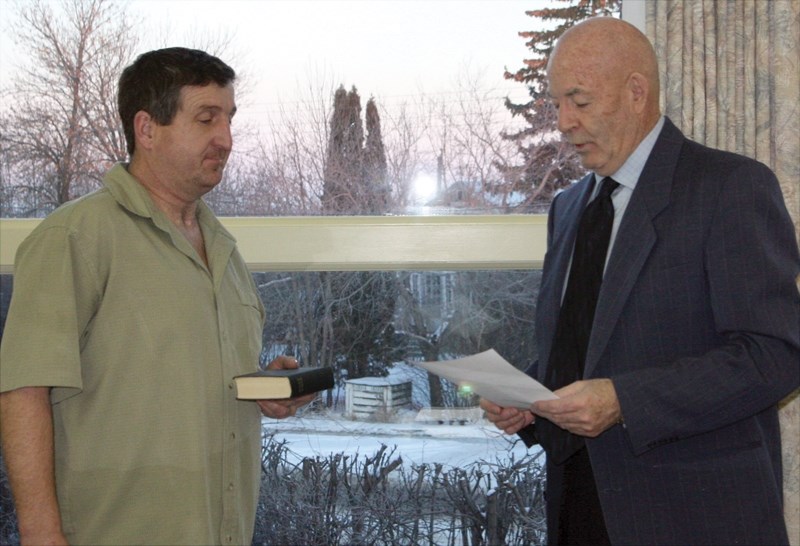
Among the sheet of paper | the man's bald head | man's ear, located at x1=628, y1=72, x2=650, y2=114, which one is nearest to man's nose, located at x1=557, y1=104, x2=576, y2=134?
the man's bald head

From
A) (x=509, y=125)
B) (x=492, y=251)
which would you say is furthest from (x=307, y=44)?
(x=492, y=251)

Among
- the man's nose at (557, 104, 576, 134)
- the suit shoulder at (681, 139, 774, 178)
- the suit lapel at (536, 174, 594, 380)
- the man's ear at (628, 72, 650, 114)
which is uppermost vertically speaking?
the man's ear at (628, 72, 650, 114)

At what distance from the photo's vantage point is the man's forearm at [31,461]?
164cm

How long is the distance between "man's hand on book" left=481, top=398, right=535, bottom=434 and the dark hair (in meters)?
0.92

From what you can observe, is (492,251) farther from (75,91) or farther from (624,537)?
(75,91)

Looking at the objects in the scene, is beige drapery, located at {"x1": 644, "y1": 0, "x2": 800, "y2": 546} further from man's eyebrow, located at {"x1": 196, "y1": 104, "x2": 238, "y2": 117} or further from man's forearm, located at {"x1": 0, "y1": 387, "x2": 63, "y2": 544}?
man's forearm, located at {"x1": 0, "y1": 387, "x2": 63, "y2": 544}

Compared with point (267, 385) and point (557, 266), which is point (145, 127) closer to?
point (267, 385)

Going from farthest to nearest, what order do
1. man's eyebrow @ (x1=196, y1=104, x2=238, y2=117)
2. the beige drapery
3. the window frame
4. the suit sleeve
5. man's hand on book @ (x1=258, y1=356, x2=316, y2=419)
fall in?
1. the window frame
2. the beige drapery
3. man's hand on book @ (x1=258, y1=356, x2=316, y2=419)
4. man's eyebrow @ (x1=196, y1=104, x2=238, y2=117)
5. the suit sleeve

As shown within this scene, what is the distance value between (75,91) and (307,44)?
32.9 inches

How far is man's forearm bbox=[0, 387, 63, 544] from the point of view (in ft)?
5.39

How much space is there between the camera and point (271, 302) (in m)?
3.05

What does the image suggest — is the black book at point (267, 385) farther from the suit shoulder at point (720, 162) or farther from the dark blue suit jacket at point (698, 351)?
the suit shoulder at point (720, 162)

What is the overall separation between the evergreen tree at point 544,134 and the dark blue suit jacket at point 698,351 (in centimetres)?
123

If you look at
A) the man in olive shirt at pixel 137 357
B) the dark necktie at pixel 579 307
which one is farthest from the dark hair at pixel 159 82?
the dark necktie at pixel 579 307
